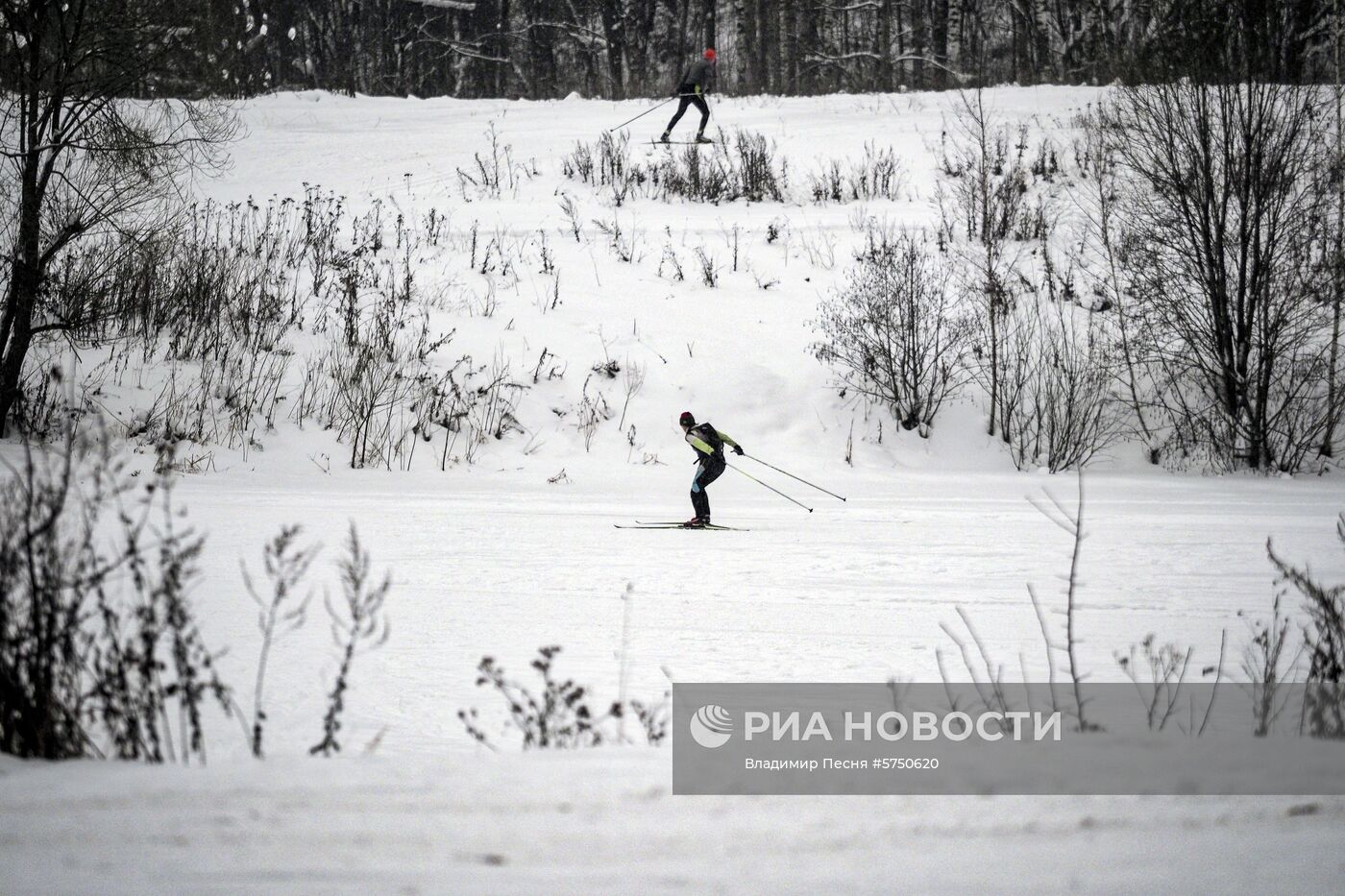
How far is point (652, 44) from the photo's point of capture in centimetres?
3531

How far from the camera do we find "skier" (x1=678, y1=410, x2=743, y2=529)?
997cm

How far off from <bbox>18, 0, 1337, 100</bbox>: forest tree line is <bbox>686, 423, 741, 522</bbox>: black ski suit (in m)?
21.6

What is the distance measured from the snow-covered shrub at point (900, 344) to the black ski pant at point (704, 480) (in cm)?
511

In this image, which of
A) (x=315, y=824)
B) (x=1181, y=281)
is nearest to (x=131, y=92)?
(x=315, y=824)

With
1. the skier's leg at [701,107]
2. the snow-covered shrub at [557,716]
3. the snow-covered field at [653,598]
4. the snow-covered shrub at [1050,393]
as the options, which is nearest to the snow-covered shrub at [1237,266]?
the snow-covered shrub at [1050,393]

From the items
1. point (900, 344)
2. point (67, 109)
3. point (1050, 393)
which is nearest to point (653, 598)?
point (900, 344)

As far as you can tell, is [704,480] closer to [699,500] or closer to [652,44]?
[699,500]

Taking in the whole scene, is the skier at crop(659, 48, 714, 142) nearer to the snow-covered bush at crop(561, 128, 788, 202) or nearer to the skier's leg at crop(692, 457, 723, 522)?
the snow-covered bush at crop(561, 128, 788, 202)

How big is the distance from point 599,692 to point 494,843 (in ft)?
8.01

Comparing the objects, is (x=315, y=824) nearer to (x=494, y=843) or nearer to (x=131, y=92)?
(x=494, y=843)

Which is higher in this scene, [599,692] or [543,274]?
[543,274]

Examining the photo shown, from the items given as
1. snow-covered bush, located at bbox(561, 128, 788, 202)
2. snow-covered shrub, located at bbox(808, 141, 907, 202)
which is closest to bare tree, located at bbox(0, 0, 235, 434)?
snow-covered bush, located at bbox(561, 128, 788, 202)

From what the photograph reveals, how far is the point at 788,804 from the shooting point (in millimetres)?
2836

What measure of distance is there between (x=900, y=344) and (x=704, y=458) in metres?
5.63
